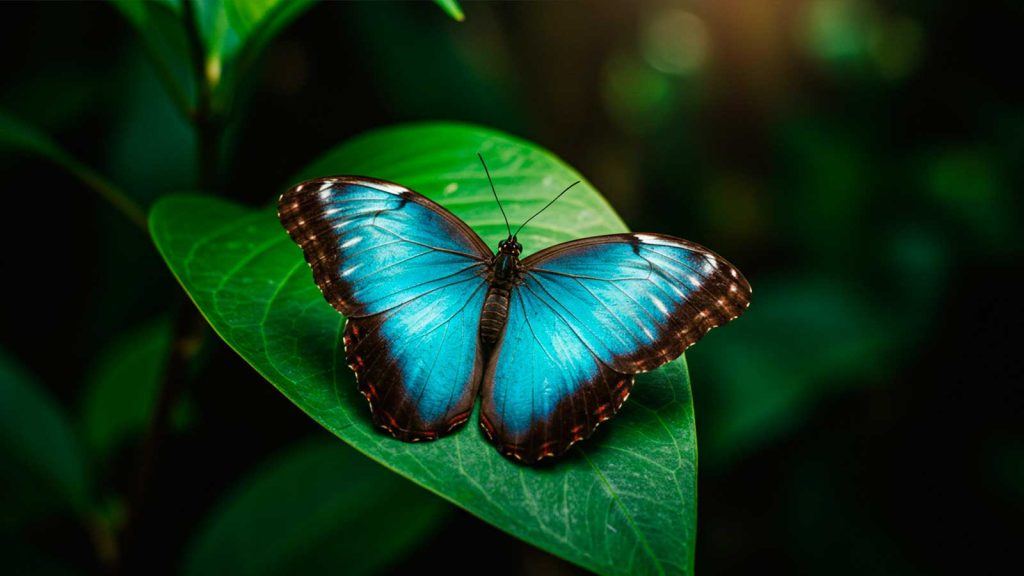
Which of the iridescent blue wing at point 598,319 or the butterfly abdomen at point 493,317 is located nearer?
the iridescent blue wing at point 598,319

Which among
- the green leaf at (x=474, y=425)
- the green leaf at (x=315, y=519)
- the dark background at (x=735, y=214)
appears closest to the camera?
the green leaf at (x=474, y=425)

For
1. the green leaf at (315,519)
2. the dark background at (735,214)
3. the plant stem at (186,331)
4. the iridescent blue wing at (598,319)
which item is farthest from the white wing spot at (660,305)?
the dark background at (735,214)

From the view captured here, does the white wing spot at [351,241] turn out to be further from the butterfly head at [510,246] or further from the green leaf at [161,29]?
the green leaf at [161,29]

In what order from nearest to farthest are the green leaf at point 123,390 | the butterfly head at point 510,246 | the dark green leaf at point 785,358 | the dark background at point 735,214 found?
the butterfly head at point 510,246
the green leaf at point 123,390
the dark background at point 735,214
the dark green leaf at point 785,358

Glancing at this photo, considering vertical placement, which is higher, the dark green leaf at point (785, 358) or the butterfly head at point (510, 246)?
the butterfly head at point (510, 246)

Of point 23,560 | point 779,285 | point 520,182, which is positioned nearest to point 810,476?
point 779,285

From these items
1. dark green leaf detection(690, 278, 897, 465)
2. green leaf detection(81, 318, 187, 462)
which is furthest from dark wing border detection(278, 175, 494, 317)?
dark green leaf detection(690, 278, 897, 465)

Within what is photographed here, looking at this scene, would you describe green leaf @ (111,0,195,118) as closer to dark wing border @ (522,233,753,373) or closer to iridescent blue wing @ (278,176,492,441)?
iridescent blue wing @ (278,176,492,441)

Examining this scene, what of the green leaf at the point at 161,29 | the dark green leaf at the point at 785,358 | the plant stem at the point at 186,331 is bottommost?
the dark green leaf at the point at 785,358
